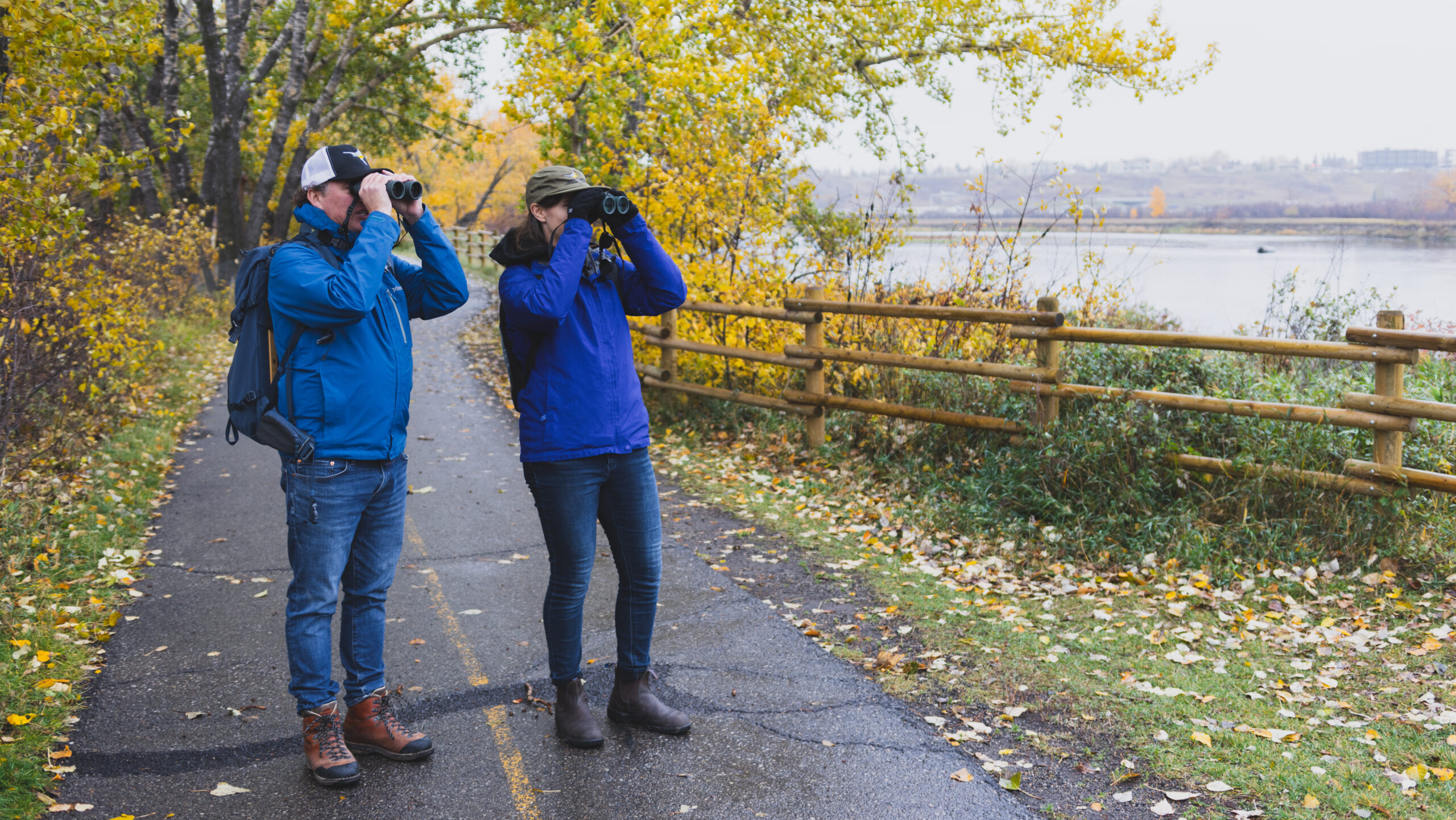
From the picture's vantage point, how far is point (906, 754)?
3.59 m

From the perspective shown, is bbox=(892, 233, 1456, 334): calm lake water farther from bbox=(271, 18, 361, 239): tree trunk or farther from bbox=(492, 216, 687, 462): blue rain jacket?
bbox=(271, 18, 361, 239): tree trunk

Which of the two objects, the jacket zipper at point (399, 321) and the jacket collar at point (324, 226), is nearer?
the jacket collar at point (324, 226)

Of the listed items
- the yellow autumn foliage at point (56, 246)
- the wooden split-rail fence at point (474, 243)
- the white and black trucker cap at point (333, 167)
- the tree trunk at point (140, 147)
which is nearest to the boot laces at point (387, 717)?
the white and black trucker cap at point (333, 167)

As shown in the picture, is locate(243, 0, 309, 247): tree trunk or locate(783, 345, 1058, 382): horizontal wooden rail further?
locate(243, 0, 309, 247): tree trunk

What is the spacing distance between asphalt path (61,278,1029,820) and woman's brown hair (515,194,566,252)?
1736 mm

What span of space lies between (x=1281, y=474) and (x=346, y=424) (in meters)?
5.18

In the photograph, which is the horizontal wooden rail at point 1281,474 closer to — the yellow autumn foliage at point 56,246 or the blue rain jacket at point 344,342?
the blue rain jacket at point 344,342

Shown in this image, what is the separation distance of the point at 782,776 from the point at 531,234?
1991mm

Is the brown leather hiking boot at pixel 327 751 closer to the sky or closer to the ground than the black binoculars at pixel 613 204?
closer to the ground

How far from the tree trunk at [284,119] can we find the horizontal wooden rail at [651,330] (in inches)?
378

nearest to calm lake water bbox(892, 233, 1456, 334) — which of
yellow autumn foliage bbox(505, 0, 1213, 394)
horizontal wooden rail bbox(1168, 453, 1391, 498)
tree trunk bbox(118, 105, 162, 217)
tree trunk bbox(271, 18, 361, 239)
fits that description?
yellow autumn foliage bbox(505, 0, 1213, 394)

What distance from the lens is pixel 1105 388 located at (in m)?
6.59

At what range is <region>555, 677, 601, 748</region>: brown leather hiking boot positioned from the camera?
3.56m

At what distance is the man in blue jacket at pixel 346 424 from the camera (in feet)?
10.2
